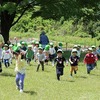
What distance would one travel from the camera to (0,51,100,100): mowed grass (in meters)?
11.7

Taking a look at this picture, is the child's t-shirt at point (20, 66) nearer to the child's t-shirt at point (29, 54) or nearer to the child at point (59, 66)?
the child at point (59, 66)

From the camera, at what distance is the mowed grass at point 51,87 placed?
11711 mm

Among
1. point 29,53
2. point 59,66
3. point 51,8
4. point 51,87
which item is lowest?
point 51,87

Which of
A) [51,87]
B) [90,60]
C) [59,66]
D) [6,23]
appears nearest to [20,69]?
[51,87]

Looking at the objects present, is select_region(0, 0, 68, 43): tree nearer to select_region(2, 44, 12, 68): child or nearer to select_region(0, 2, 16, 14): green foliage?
select_region(0, 2, 16, 14): green foliage

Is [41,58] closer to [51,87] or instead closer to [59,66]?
[59,66]

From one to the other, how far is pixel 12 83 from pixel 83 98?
11.0 ft

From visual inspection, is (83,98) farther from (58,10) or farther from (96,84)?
(58,10)

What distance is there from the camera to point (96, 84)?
48.4ft

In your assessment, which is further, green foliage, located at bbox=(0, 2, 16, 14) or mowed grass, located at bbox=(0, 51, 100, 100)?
green foliage, located at bbox=(0, 2, 16, 14)

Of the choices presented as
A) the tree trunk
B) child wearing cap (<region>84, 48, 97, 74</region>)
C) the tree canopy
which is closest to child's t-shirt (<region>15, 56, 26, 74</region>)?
child wearing cap (<region>84, 48, 97, 74</region>)

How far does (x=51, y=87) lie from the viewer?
44.3 feet

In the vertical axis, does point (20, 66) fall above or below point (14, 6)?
below

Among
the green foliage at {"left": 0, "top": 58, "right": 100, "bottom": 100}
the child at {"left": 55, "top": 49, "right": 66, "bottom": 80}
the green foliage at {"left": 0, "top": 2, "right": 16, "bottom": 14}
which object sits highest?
the green foliage at {"left": 0, "top": 2, "right": 16, "bottom": 14}
